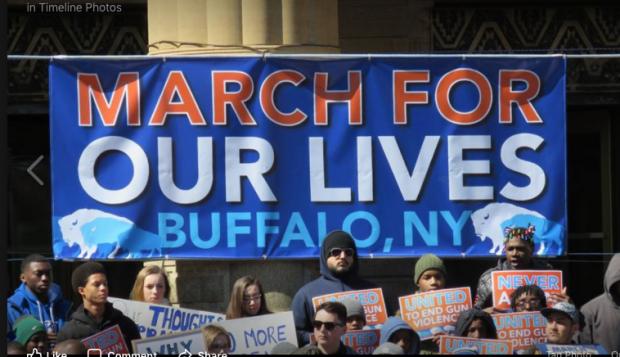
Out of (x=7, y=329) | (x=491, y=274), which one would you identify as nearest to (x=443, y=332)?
(x=491, y=274)

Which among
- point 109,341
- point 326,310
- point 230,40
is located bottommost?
point 109,341

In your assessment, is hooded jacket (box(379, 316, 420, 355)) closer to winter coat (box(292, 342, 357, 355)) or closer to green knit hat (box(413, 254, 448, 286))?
winter coat (box(292, 342, 357, 355))

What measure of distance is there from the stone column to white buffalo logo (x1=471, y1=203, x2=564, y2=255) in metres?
1.28

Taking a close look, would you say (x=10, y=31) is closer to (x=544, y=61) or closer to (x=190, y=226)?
(x=190, y=226)

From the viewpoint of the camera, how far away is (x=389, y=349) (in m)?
7.88

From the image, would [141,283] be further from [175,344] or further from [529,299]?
[529,299]

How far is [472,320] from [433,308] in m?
0.41

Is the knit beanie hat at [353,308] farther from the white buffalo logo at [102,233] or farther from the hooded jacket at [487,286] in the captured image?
the white buffalo logo at [102,233]


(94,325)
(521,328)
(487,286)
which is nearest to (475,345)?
(521,328)

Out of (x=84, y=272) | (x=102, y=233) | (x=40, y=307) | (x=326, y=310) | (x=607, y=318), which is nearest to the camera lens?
(x=326, y=310)

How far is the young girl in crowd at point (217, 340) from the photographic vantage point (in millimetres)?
8445

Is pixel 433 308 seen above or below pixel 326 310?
below

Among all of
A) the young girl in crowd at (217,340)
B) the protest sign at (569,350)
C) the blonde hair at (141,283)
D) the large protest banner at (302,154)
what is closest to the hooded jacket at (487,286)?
the large protest banner at (302,154)

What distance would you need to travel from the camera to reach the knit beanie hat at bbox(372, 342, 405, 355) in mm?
7855
